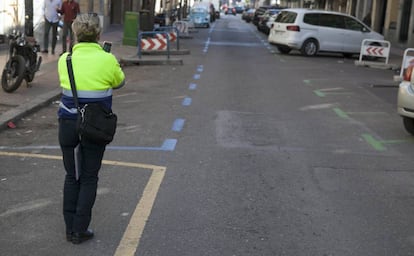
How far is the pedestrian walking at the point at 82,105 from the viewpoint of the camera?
4.14 m

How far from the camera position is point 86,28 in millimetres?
4207

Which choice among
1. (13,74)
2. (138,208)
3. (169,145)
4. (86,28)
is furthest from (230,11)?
(86,28)

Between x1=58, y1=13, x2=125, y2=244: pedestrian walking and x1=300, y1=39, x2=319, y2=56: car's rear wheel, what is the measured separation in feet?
60.2

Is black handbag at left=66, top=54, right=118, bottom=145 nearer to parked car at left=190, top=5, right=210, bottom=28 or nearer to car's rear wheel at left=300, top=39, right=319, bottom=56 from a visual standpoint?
car's rear wheel at left=300, top=39, right=319, bottom=56

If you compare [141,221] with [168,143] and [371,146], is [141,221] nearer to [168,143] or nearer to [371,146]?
[168,143]

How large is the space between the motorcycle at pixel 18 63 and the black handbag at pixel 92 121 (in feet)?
21.0

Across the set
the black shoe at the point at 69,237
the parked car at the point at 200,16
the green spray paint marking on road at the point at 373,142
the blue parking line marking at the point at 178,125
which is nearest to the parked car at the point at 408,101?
the green spray paint marking on road at the point at 373,142

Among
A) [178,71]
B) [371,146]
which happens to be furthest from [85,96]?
Answer: [178,71]

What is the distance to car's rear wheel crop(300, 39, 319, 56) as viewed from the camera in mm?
21906

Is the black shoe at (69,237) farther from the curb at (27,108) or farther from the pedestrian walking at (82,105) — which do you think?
the curb at (27,108)

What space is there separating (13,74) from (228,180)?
5834 millimetres

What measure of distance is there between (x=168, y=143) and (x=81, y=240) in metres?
3.38

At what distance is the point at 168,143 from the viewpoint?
7.64 metres

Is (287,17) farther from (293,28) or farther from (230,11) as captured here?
(230,11)
